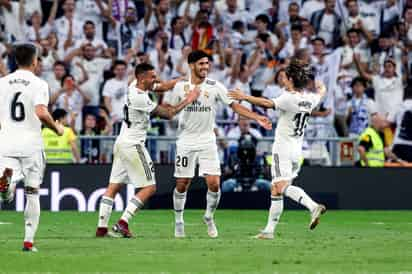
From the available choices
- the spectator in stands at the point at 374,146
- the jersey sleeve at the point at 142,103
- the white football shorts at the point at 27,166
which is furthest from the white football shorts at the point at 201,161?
the spectator in stands at the point at 374,146

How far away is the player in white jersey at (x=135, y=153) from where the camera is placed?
1692cm

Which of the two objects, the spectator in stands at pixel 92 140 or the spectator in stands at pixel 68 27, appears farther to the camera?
the spectator in stands at pixel 68 27

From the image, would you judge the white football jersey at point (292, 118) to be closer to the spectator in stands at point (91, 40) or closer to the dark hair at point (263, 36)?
the spectator in stands at point (91, 40)

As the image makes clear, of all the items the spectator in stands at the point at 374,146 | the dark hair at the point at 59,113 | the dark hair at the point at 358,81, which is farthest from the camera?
the dark hair at the point at 358,81

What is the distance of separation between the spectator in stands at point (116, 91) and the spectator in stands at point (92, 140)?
0.24 meters

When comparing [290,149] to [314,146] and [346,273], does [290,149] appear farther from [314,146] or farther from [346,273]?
[314,146]

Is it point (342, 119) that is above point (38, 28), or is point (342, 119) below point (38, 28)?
below

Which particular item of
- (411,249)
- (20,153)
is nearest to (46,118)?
(20,153)

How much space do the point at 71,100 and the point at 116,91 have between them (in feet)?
3.18

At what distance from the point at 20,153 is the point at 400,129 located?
1425 cm

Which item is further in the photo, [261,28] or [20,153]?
[261,28]

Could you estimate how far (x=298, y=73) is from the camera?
54.0 feet

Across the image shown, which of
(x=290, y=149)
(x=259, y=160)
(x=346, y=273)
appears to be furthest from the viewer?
(x=259, y=160)

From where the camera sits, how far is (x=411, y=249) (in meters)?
14.8
